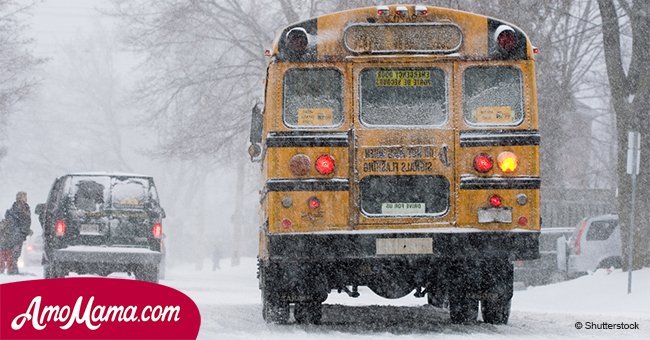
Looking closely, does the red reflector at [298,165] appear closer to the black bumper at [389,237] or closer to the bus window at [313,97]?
the bus window at [313,97]

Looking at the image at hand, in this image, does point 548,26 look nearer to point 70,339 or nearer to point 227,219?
point 70,339

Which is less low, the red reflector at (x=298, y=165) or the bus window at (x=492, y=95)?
the bus window at (x=492, y=95)

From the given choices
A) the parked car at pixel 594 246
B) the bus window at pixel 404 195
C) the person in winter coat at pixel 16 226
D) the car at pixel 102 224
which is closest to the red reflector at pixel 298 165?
the bus window at pixel 404 195

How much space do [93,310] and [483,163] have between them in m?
4.74

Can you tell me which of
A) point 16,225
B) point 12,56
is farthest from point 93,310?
point 12,56

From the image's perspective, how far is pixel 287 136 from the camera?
38.0 ft

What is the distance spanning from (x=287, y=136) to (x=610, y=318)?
4.87 metres

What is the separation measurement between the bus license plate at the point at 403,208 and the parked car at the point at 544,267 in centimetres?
1573

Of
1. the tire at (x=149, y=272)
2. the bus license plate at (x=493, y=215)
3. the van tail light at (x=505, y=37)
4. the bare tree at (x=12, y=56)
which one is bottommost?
the tire at (x=149, y=272)

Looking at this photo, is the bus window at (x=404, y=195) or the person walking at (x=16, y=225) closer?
the bus window at (x=404, y=195)

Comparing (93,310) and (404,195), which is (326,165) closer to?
(404,195)

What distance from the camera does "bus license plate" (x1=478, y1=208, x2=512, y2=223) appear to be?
11.5 metres

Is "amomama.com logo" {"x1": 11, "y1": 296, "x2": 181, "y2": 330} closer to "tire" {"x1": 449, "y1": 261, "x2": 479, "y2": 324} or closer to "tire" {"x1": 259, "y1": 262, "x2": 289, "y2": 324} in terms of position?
"tire" {"x1": 259, "y1": 262, "x2": 289, "y2": 324}

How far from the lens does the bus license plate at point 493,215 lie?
1155 cm
